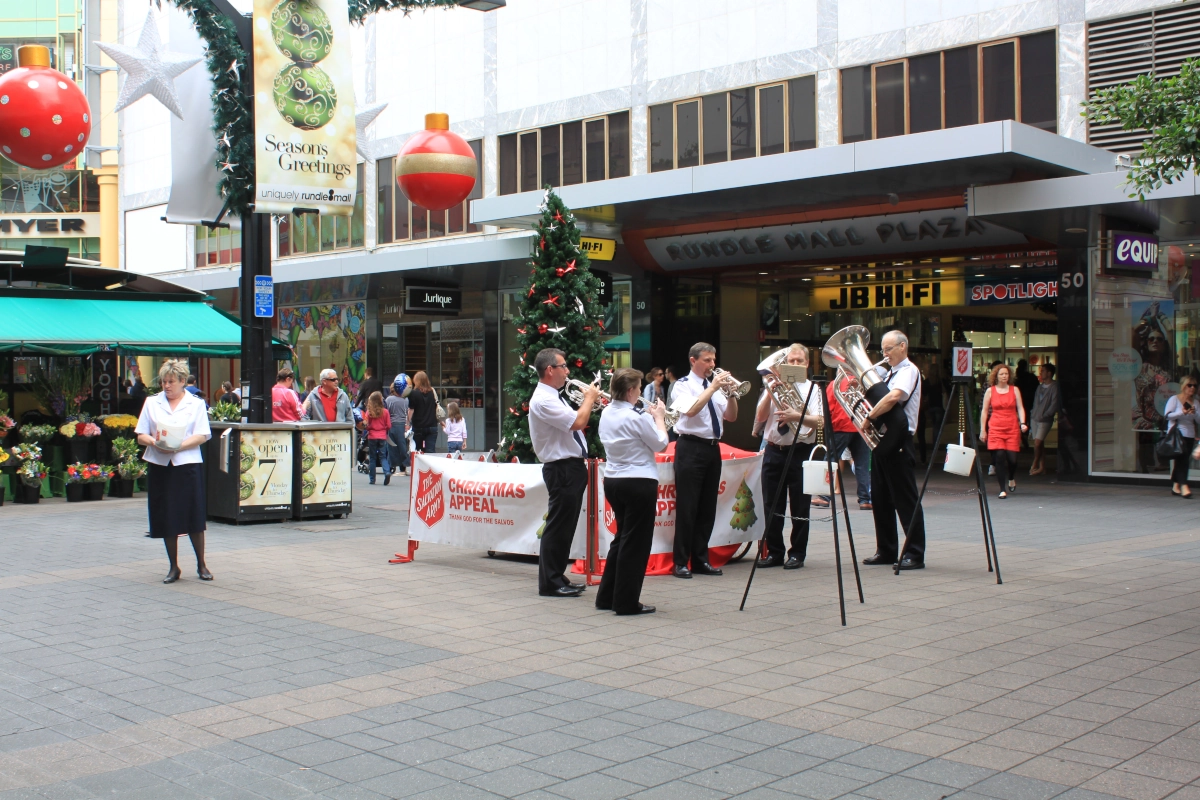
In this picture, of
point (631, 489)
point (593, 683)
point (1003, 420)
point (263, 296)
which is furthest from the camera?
point (1003, 420)

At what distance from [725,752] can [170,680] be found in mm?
3055

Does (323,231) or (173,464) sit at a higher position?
(323,231)

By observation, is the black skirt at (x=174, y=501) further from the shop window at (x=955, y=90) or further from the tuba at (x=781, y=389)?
the shop window at (x=955, y=90)

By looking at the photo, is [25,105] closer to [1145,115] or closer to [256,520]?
[256,520]

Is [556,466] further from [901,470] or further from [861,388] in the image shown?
[901,470]

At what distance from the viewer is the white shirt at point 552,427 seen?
798 cm

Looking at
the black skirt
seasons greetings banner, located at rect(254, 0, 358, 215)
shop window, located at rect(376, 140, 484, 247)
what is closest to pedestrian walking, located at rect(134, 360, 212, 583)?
the black skirt

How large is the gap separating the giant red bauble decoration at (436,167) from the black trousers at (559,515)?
16.4ft

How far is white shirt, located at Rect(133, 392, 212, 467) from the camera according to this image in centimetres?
881

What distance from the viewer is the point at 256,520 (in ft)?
41.9

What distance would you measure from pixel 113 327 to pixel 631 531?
12171mm

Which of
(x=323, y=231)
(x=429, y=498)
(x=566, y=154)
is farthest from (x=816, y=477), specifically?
(x=323, y=231)

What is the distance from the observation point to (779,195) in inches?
671

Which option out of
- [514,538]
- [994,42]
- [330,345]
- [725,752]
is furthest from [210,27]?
[330,345]
